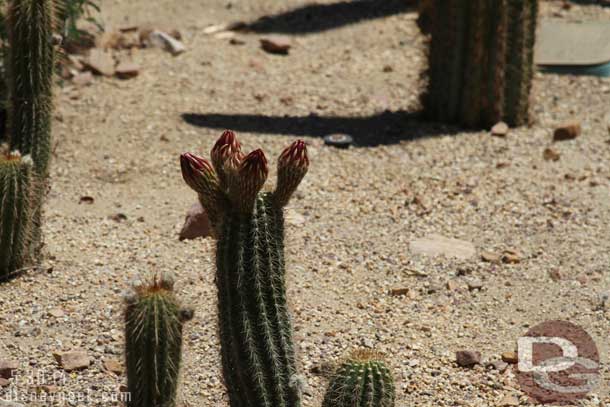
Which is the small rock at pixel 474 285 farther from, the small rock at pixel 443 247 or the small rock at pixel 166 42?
the small rock at pixel 166 42

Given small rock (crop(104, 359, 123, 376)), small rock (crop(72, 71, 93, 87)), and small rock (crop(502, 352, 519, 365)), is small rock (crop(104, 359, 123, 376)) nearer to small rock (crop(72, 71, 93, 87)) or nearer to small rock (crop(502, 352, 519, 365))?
small rock (crop(502, 352, 519, 365))

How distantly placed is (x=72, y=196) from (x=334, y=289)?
194 cm

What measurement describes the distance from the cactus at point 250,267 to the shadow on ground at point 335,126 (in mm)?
3915

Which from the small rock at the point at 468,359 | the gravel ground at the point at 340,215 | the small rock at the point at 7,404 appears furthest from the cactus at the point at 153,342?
the small rock at the point at 468,359

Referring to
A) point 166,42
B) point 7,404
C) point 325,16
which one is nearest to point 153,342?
point 7,404

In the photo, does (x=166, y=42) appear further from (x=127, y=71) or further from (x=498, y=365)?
(x=498, y=365)

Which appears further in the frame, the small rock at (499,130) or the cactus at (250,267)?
the small rock at (499,130)

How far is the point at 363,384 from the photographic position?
13.6 feet

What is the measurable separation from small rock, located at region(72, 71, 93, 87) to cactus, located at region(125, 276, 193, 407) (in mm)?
4972

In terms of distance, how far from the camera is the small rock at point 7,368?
495 centimetres

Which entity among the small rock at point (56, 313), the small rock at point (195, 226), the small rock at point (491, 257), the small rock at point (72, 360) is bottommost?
the small rock at point (72, 360)

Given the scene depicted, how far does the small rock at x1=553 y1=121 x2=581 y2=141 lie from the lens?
8.07 m

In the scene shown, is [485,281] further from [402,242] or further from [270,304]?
[270,304]

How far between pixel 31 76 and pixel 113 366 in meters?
1.58
